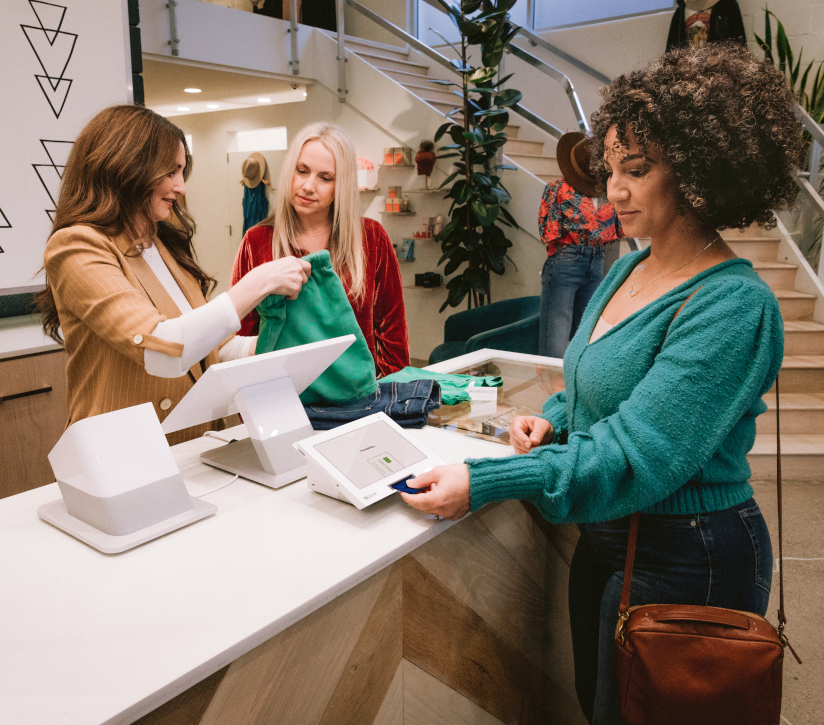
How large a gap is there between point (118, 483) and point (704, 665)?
1038mm

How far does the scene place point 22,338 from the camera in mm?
2605

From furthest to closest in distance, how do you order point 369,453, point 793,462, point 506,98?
point 506,98 → point 793,462 → point 369,453

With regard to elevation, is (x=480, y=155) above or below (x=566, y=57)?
below

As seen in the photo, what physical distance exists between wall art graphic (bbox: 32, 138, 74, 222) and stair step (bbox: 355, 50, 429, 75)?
3998mm

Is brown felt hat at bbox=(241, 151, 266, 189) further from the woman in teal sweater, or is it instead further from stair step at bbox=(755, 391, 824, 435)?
the woman in teal sweater

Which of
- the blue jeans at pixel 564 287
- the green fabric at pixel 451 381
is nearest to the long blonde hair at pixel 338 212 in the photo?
the green fabric at pixel 451 381

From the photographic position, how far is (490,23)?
15.6 feet

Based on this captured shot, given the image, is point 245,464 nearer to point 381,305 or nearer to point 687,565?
point 687,565

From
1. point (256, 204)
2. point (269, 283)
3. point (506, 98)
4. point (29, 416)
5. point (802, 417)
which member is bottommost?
point (802, 417)

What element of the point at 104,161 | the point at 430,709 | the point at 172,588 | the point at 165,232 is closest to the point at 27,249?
the point at 165,232

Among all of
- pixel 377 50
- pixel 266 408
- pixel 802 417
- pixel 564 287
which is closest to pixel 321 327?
pixel 266 408

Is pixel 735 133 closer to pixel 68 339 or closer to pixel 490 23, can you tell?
pixel 68 339

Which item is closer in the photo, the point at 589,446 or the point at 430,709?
the point at 589,446

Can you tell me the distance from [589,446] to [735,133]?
22.0 inches
